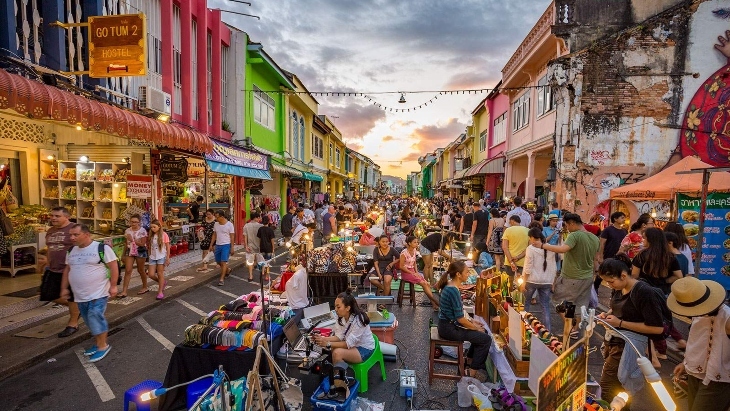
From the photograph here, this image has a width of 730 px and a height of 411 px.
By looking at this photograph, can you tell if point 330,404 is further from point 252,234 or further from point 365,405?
point 252,234

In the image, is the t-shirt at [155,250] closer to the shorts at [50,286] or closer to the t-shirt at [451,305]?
the shorts at [50,286]

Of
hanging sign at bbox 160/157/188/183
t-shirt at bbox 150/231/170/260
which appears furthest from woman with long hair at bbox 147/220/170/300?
hanging sign at bbox 160/157/188/183

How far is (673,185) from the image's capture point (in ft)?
28.2

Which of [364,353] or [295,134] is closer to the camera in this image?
[364,353]

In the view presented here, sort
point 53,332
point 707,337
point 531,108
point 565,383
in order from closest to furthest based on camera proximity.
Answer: point 565,383 → point 707,337 → point 53,332 → point 531,108

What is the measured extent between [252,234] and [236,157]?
413 centimetres

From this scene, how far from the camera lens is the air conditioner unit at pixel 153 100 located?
948 centimetres

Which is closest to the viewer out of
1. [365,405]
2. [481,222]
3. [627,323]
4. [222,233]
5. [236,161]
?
[627,323]

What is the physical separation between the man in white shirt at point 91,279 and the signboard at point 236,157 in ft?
20.3

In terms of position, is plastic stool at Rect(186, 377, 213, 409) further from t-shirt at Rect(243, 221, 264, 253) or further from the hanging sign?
the hanging sign

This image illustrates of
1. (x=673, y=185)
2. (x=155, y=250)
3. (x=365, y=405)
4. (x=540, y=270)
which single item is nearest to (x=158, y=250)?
(x=155, y=250)

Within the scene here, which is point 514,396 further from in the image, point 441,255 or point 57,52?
point 57,52

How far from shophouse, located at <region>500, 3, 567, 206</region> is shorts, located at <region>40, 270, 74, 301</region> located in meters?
13.4

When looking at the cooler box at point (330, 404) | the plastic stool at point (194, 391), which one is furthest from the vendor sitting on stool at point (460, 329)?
the plastic stool at point (194, 391)
